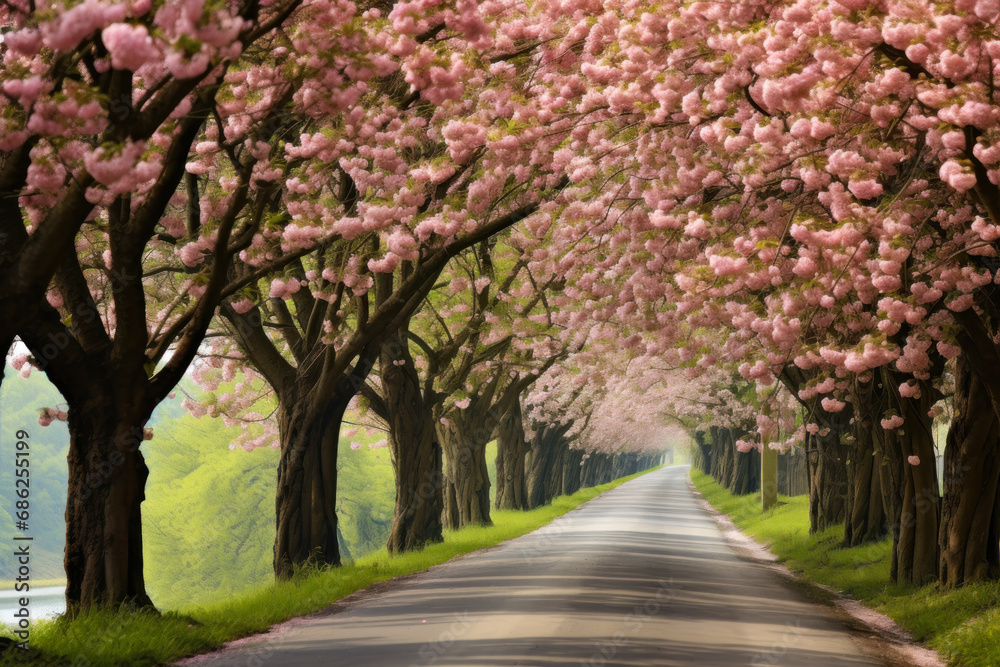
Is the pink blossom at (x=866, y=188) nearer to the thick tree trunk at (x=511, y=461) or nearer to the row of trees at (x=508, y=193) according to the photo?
the row of trees at (x=508, y=193)

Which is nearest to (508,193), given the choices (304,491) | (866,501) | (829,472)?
(304,491)

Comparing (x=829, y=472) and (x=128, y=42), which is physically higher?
(x=128, y=42)

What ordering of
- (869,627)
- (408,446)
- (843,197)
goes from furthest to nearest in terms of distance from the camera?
(408,446) < (869,627) < (843,197)

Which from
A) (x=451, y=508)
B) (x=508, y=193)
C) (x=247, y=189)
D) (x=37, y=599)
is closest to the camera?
(x=247, y=189)

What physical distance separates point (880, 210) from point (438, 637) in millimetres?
5869

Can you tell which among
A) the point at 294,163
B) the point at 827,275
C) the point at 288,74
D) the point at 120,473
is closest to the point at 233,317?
the point at 294,163

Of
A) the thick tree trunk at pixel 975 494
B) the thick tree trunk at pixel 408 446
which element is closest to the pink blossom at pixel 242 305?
the thick tree trunk at pixel 408 446

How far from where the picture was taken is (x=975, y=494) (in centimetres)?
1359

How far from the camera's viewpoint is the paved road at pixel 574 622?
9781mm

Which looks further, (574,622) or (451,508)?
(451,508)

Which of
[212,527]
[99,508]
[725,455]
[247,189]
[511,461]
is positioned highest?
[247,189]

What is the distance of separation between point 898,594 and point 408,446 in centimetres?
1172

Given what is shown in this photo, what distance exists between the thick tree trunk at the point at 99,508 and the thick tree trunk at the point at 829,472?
17112 mm

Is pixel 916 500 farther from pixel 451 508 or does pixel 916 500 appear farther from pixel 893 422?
pixel 451 508
